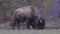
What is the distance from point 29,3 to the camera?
164 cm

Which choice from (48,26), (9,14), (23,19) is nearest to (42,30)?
(48,26)

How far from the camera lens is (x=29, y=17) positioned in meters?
1.64

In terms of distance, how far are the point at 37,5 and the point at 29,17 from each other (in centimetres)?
12

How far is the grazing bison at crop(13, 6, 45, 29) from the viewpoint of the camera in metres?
1.64

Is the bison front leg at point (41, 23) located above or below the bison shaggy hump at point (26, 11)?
below

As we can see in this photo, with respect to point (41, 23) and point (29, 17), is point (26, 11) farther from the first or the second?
point (41, 23)

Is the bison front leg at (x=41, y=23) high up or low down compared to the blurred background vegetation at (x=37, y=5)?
down

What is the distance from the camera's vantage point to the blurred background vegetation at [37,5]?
1619 mm

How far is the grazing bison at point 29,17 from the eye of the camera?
164cm

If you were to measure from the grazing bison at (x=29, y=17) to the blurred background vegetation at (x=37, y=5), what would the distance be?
4 cm

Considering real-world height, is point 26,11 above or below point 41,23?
above

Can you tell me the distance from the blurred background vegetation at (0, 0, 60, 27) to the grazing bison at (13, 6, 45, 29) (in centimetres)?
4

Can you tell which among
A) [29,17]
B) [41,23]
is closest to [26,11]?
[29,17]

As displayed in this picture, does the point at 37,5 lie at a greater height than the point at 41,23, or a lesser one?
greater
